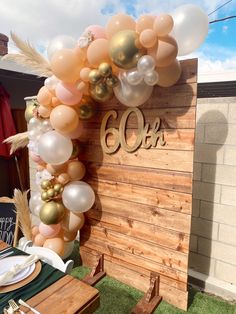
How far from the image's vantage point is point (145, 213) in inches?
82.9

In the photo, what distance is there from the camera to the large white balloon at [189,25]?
156cm

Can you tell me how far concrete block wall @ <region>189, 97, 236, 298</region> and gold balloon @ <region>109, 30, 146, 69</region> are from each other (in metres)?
0.86

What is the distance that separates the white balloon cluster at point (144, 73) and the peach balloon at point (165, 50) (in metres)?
0.04

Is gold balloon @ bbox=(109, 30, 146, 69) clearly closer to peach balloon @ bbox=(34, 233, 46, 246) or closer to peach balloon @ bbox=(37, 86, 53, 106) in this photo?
peach balloon @ bbox=(37, 86, 53, 106)

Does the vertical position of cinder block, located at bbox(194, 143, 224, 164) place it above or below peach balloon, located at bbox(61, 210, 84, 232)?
above

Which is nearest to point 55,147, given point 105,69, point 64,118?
point 64,118

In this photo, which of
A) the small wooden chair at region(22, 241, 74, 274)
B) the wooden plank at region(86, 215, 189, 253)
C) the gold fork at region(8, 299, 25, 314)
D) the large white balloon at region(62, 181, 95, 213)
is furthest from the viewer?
the large white balloon at region(62, 181, 95, 213)

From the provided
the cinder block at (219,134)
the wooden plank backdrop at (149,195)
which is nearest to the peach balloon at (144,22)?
the wooden plank backdrop at (149,195)

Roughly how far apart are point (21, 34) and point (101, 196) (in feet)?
5.37

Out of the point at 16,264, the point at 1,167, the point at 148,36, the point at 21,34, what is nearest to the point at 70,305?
the point at 16,264

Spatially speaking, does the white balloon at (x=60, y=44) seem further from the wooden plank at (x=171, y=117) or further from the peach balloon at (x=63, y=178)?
the peach balloon at (x=63, y=178)

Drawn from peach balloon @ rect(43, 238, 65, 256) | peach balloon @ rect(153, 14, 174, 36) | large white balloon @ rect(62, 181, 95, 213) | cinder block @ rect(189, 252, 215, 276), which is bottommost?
cinder block @ rect(189, 252, 215, 276)

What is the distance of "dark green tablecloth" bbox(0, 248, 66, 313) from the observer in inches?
42.1

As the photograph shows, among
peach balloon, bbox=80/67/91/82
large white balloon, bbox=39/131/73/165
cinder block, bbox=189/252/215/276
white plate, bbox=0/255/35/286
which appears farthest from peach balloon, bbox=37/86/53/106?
cinder block, bbox=189/252/215/276
